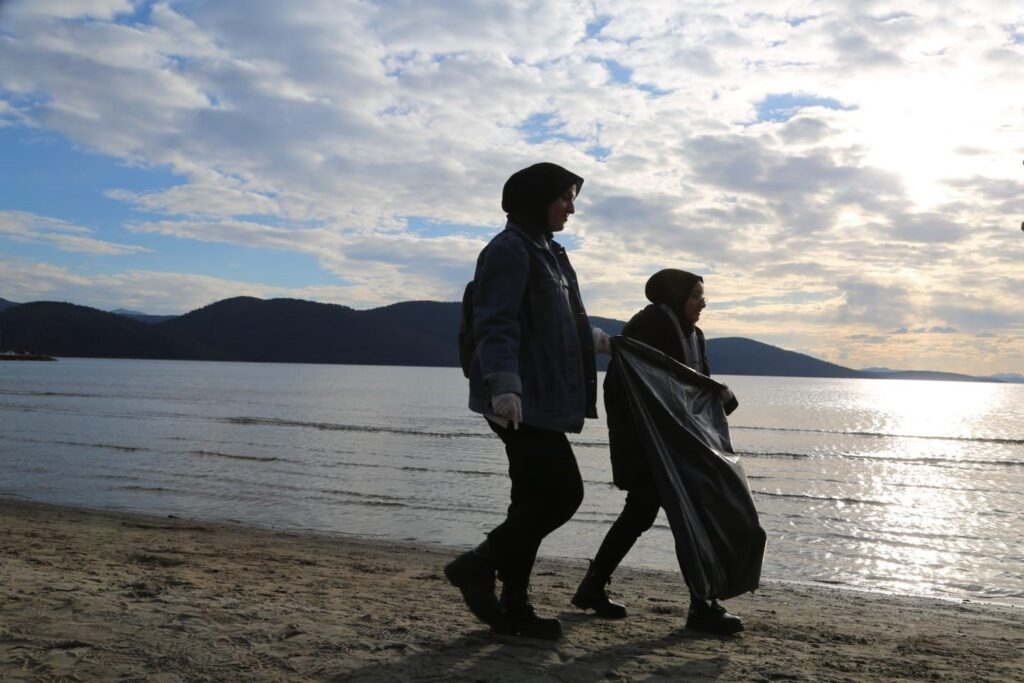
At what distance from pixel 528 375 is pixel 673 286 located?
4.17ft

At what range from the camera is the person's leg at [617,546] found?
414 cm

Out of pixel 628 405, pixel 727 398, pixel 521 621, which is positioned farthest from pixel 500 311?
pixel 727 398

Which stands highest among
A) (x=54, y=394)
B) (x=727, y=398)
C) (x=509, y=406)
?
(x=727, y=398)

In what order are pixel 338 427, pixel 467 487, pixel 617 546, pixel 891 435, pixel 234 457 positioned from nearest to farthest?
1. pixel 617 546
2. pixel 467 487
3. pixel 234 457
4. pixel 338 427
5. pixel 891 435

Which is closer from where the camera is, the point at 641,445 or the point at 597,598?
the point at 641,445

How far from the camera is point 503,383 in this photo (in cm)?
316

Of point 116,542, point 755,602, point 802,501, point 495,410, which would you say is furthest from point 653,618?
point 802,501

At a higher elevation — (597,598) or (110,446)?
(597,598)

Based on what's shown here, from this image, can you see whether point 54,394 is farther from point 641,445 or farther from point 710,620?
point 710,620

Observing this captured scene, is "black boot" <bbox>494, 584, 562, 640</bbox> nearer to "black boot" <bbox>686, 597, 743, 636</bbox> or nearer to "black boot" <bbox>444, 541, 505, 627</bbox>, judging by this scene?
"black boot" <bbox>444, 541, 505, 627</bbox>

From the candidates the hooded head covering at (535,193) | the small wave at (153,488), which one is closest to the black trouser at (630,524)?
the hooded head covering at (535,193)

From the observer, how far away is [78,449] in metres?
18.2

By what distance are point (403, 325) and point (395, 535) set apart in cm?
18448

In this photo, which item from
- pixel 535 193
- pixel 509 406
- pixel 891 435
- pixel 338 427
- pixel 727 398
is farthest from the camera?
pixel 891 435
